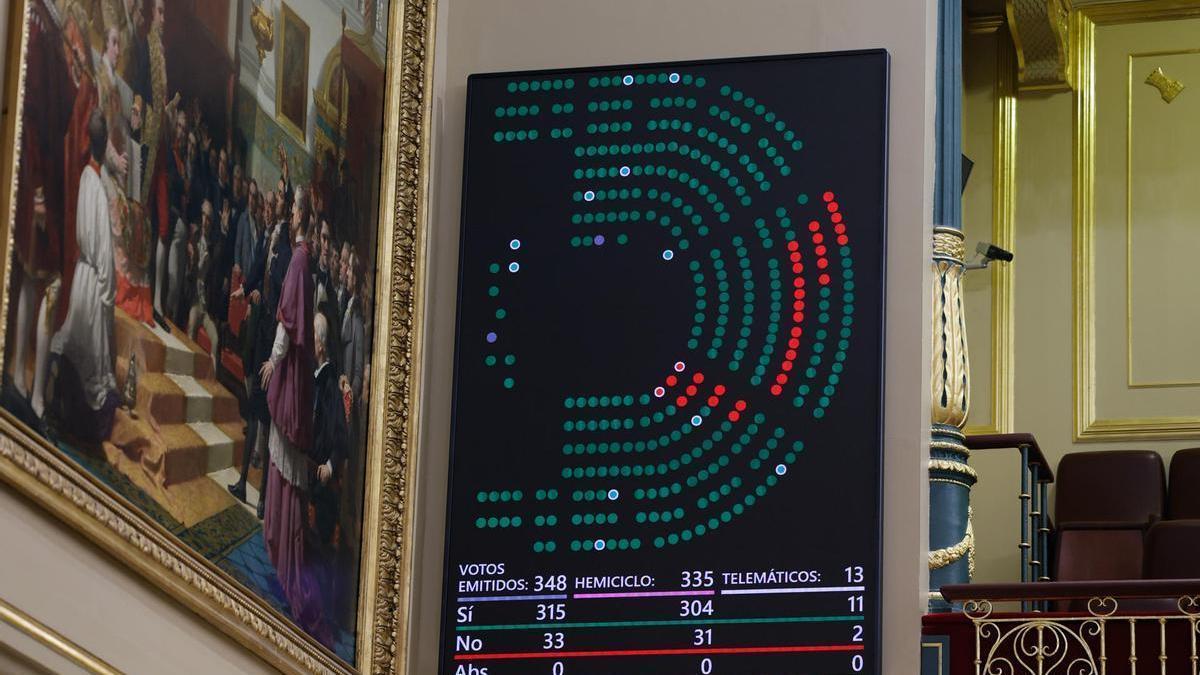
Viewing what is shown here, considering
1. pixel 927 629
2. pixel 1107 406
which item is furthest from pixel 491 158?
pixel 1107 406

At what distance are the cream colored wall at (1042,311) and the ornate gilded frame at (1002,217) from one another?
0.05 m

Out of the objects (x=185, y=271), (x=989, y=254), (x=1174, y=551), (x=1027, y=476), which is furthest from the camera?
(x=989, y=254)

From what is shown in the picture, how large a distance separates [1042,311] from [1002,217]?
1.92 ft

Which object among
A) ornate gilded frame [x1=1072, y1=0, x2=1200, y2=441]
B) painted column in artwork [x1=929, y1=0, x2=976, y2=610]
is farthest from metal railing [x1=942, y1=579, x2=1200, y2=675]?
ornate gilded frame [x1=1072, y1=0, x2=1200, y2=441]

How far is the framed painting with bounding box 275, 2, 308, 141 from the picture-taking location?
5145 millimetres

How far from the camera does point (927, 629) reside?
18.7 feet

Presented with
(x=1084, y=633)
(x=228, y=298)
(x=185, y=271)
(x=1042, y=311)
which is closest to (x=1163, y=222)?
(x=1042, y=311)

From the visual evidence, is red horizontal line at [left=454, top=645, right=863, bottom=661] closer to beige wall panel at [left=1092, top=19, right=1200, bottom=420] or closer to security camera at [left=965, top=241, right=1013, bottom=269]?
security camera at [left=965, top=241, right=1013, bottom=269]

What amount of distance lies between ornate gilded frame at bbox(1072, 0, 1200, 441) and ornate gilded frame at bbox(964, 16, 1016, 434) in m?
0.35

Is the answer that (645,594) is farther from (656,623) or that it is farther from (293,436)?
(293,436)

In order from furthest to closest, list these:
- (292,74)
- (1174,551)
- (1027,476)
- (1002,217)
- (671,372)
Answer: (1002,217)
(1027,476)
(1174,551)
(671,372)
(292,74)

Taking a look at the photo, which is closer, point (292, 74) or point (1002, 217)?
point (292, 74)

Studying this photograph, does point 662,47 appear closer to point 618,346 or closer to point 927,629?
point 618,346

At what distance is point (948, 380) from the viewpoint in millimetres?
7559
